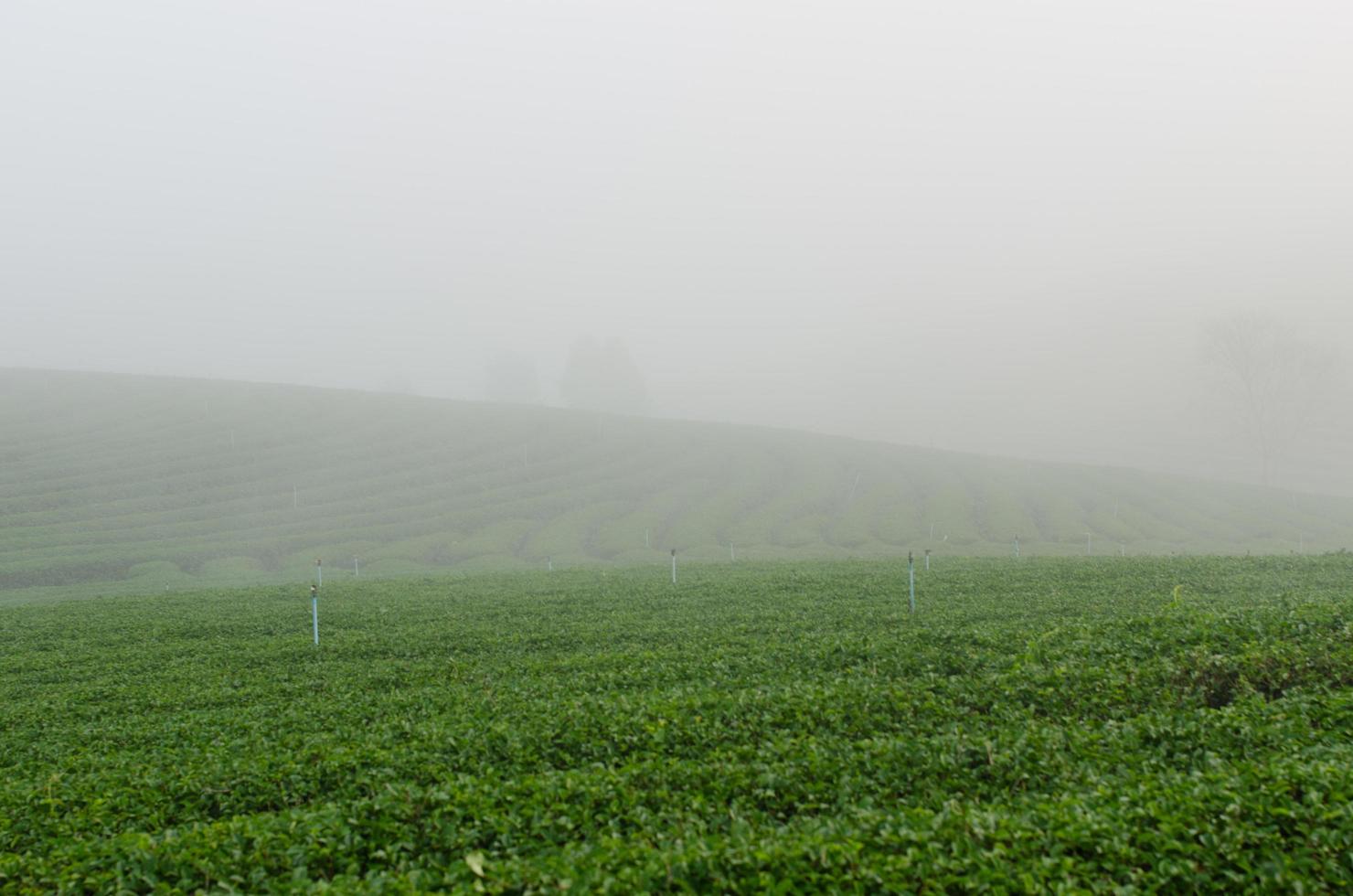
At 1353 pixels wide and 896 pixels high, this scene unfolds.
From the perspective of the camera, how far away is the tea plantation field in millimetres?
7020

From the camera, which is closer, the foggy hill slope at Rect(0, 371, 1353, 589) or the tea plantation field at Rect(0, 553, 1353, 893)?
the tea plantation field at Rect(0, 553, 1353, 893)

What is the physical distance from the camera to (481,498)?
78938 millimetres

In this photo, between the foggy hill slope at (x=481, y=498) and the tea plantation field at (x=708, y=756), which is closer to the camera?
the tea plantation field at (x=708, y=756)

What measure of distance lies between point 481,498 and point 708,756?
7108cm

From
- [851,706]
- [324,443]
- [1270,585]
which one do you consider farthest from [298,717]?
[324,443]

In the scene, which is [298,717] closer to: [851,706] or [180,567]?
[851,706]

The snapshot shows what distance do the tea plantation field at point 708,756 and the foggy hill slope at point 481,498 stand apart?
134 feet

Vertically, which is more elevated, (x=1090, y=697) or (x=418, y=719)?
(x=1090, y=697)

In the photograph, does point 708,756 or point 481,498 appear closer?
point 708,756

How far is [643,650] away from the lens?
728 inches

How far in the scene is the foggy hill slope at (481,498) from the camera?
62.3m

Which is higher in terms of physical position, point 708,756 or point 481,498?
point 708,756

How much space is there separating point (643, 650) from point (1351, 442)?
480 ft

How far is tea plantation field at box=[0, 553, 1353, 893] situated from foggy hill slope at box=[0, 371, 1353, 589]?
40.8 metres
